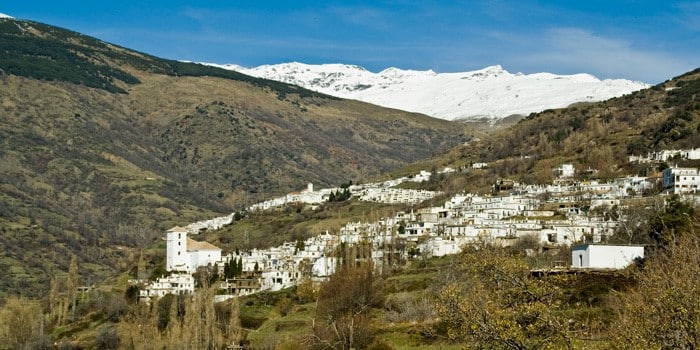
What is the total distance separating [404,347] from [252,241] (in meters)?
65.4

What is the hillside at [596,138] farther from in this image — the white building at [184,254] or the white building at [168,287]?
the white building at [168,287]

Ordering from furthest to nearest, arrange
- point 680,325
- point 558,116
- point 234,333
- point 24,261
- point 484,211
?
point 558,116
point 24,261
point 484,211
point 234,333
point 680,325

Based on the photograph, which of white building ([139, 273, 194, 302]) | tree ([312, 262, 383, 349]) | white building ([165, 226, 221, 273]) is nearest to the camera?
tree ([312, 262, 383, 349])

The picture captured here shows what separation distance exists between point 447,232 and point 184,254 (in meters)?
24.8

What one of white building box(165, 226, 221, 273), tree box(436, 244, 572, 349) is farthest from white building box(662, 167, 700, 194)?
tree box(436, 244, 572, 349)

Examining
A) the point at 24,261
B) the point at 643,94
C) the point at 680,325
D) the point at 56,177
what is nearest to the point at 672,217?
the point at 680,325

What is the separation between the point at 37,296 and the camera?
10212 cm

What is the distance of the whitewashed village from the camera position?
2726 inches

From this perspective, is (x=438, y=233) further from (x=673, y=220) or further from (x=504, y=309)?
(x=504, y=309)

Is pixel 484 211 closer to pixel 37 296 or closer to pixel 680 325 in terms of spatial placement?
pixel 37 296

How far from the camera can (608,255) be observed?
48.5 meters

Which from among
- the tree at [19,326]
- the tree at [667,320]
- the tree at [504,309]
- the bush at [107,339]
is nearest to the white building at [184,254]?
the tree at [19,326]

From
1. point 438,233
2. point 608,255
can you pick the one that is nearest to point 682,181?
point 438,233

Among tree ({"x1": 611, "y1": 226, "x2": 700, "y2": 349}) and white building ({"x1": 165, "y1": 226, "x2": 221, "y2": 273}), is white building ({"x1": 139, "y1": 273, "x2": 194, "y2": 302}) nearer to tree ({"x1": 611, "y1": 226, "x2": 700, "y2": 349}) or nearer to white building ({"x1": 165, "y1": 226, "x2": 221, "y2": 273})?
white building ({"x1": 165, "y1": 226, "x2": 221, "y2": 273})
